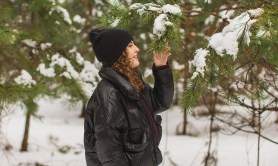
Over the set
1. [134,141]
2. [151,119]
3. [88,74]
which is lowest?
[88,74]

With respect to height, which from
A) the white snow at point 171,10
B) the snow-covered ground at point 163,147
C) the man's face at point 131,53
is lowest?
the snow-covered ground at point 163,147

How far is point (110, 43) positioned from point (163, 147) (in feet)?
21.7

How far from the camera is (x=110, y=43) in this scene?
2.86 meters

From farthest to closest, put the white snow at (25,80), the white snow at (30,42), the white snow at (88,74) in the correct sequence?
the white snow at (30,42) → the white snow at (88,74) → the white snow at (25,80)

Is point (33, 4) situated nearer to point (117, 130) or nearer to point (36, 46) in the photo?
point (36, 46)

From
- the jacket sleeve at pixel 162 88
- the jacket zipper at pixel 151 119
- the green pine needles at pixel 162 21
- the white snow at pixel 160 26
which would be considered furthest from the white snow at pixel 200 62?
the jacket zipper at pixel 151 119

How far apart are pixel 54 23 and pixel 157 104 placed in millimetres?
3815

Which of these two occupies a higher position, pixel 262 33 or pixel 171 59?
pixel 262 33

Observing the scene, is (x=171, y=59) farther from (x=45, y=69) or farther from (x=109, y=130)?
(x=109, y=130)

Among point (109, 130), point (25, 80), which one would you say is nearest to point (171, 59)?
point (25, 80)

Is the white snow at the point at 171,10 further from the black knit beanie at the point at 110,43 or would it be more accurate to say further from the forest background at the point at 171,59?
the black knit beanie at the point at 110,43

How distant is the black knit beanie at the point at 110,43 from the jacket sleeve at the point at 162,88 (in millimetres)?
315

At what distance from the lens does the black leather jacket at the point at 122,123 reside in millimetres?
2787

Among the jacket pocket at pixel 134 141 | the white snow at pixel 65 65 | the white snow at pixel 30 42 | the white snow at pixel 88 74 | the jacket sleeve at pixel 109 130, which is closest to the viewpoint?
the jacket sleeve at pixel 109 130
